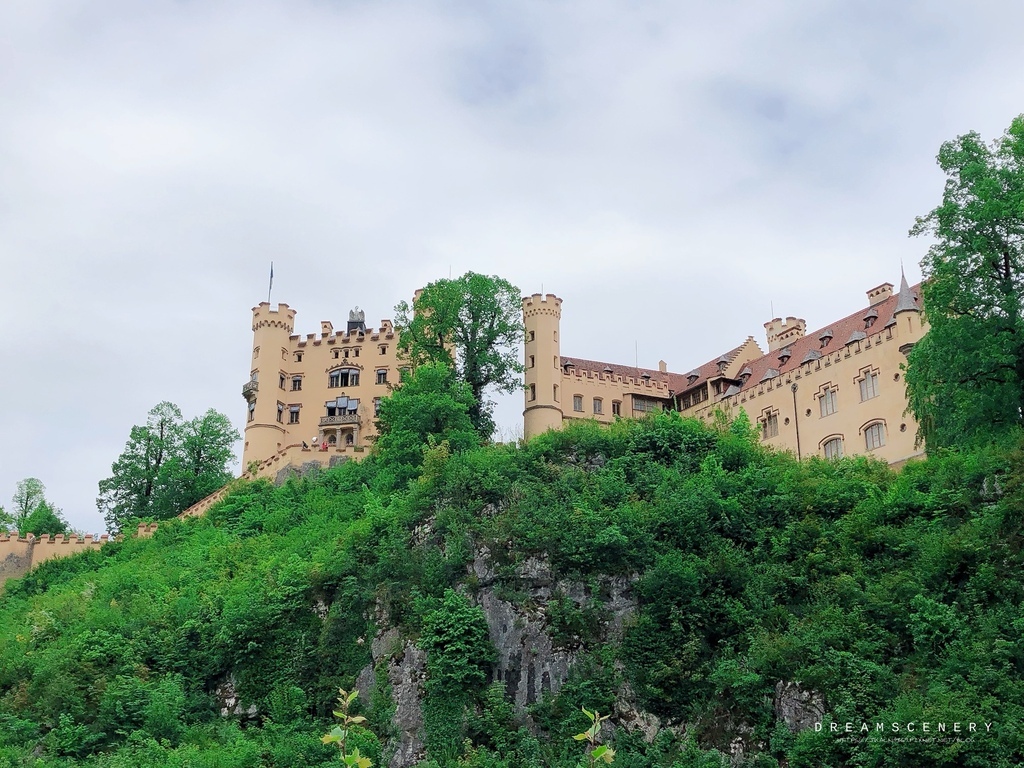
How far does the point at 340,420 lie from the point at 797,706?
45.5 meters

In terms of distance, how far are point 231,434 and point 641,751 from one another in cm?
4856

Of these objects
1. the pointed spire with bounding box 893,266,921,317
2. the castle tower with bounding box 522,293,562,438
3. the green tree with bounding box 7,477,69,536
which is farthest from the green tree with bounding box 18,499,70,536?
the pointed spire with bounding box 893,266,921,317

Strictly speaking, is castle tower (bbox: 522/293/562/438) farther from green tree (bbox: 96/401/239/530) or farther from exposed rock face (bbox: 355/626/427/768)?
exposed rock face (bbox: 355/626/427/768)

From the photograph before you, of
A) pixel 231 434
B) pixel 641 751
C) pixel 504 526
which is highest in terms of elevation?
pixel 231 434

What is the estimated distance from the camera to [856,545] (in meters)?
36.4

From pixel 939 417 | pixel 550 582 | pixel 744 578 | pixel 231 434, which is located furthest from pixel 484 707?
pixel 231 434

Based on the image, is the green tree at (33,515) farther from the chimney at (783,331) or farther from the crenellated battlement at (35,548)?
the chimney at (783,331)

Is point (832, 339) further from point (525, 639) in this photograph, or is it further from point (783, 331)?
point (525, 639)

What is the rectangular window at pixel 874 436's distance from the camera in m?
58.0

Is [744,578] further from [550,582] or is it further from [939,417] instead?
[939,417]

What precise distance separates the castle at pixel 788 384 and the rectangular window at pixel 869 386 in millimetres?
49

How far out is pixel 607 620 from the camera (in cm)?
3725

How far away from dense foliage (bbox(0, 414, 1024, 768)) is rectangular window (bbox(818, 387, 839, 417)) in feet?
51.5

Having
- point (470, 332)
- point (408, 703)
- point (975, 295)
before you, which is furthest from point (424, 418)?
point (975, 295)
